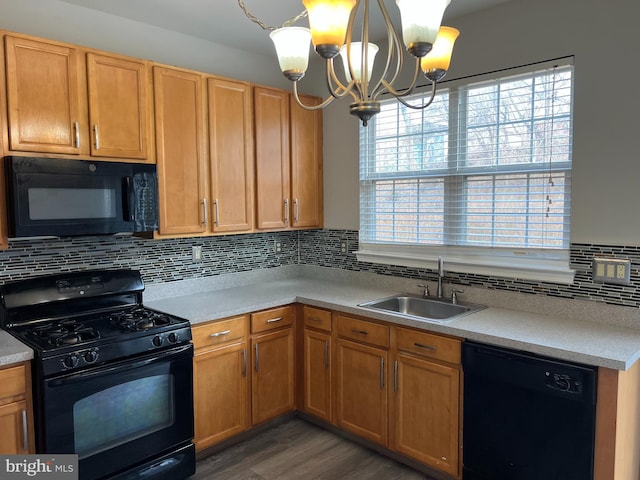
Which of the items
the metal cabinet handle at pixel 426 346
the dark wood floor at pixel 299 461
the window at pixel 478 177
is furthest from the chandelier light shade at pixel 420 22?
the dark wood floor at pixel 299 461

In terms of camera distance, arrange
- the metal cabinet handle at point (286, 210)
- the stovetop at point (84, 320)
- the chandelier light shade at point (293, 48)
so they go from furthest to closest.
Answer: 1. the metal cabinet handle at point (286, 210)
2. the stovetop at point (84, 320)
3. the chandelier light shade at point (293, 48)

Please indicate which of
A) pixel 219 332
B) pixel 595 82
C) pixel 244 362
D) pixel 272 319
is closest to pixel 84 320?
pixel 219 332

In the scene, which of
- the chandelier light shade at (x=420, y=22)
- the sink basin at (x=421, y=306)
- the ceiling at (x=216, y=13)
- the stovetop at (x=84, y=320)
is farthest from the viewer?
the sink basin at (x=421, y=306)

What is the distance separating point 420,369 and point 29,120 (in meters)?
2.29

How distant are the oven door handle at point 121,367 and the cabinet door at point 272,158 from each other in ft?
3.64

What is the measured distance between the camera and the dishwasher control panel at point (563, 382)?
1982 millimetres

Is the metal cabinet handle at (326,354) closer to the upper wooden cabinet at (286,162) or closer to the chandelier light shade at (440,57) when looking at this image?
the upper wooden cabinet at (286,162)

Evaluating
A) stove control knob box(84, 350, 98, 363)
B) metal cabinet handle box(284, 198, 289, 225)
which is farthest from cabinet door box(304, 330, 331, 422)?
stove control knob box(84, 350, 98, 363)

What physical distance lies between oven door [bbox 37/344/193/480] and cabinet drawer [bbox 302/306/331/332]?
0.84 m

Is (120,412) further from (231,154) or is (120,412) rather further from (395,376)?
(231,154)

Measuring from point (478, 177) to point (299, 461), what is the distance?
198 cm

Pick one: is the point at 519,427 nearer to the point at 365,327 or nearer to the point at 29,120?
the point at 365,327

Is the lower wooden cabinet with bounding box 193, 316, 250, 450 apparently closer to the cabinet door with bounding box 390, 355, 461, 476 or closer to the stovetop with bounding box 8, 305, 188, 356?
the stovetop with bounding box 8, 305, 188, 356

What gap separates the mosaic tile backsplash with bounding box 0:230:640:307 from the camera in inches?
95.7
